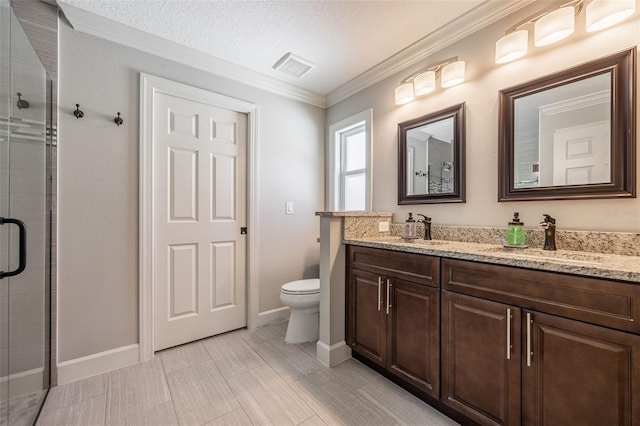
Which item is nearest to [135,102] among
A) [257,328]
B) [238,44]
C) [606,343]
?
[238,44]

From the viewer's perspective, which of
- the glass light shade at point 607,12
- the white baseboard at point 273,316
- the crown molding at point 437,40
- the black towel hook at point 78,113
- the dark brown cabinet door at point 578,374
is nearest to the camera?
the dark brown cabinet door at point 578,374

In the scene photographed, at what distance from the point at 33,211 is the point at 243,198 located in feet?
4.60

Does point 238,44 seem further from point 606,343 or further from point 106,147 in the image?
Result: point 606,343

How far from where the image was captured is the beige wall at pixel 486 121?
1.34 metres

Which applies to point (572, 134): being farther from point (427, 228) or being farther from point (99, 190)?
point (99, 190)

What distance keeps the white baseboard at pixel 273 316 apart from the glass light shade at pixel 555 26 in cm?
284

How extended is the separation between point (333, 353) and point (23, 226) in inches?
75.0

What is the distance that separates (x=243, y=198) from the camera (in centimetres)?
258

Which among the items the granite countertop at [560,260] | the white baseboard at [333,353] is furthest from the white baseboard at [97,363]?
the granite countertop at [560,260]

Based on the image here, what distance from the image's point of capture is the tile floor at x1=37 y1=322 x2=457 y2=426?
Result: 144cm

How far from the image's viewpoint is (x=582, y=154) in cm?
140

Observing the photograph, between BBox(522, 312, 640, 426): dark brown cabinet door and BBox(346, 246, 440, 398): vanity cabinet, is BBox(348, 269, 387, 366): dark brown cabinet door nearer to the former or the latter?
BBox(346, 246, 440, 398): vanity cabinet

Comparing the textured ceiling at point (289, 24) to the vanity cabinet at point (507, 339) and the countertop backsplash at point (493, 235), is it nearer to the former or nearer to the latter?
the countertop backsplash at point (493, 235)

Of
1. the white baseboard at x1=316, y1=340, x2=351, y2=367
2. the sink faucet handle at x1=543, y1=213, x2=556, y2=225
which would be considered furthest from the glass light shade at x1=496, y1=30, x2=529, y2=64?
the white baseboard at x1=316, y1=340, x2=351, y2=367
